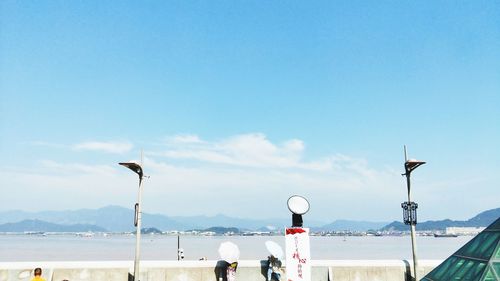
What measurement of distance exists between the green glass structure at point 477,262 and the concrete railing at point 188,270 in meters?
6.03

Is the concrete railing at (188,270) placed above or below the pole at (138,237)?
below

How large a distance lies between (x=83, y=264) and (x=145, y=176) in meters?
3.72

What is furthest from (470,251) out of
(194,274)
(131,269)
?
(131,269)

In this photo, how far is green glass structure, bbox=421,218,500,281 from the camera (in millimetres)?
6164

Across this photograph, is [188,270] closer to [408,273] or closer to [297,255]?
[408,273]

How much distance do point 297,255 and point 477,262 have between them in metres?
3.47

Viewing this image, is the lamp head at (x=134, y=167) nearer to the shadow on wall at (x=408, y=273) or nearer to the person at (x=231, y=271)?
the person at (x=231, y=271)

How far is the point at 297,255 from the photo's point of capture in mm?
5566

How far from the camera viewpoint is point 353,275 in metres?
13.5

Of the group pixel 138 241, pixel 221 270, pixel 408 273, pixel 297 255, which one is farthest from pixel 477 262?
pixel 138 241

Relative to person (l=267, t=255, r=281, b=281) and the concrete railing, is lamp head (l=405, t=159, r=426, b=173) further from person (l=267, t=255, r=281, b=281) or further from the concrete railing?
person (l=267, t=255, r=281, b=281)

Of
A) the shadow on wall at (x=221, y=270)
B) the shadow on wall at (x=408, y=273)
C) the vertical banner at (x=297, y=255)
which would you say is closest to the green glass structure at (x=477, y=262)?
the vertical banner at (x=297, y=255)

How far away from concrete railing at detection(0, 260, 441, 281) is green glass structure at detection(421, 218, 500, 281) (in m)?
6.03

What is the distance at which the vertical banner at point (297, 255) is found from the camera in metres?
5.47
